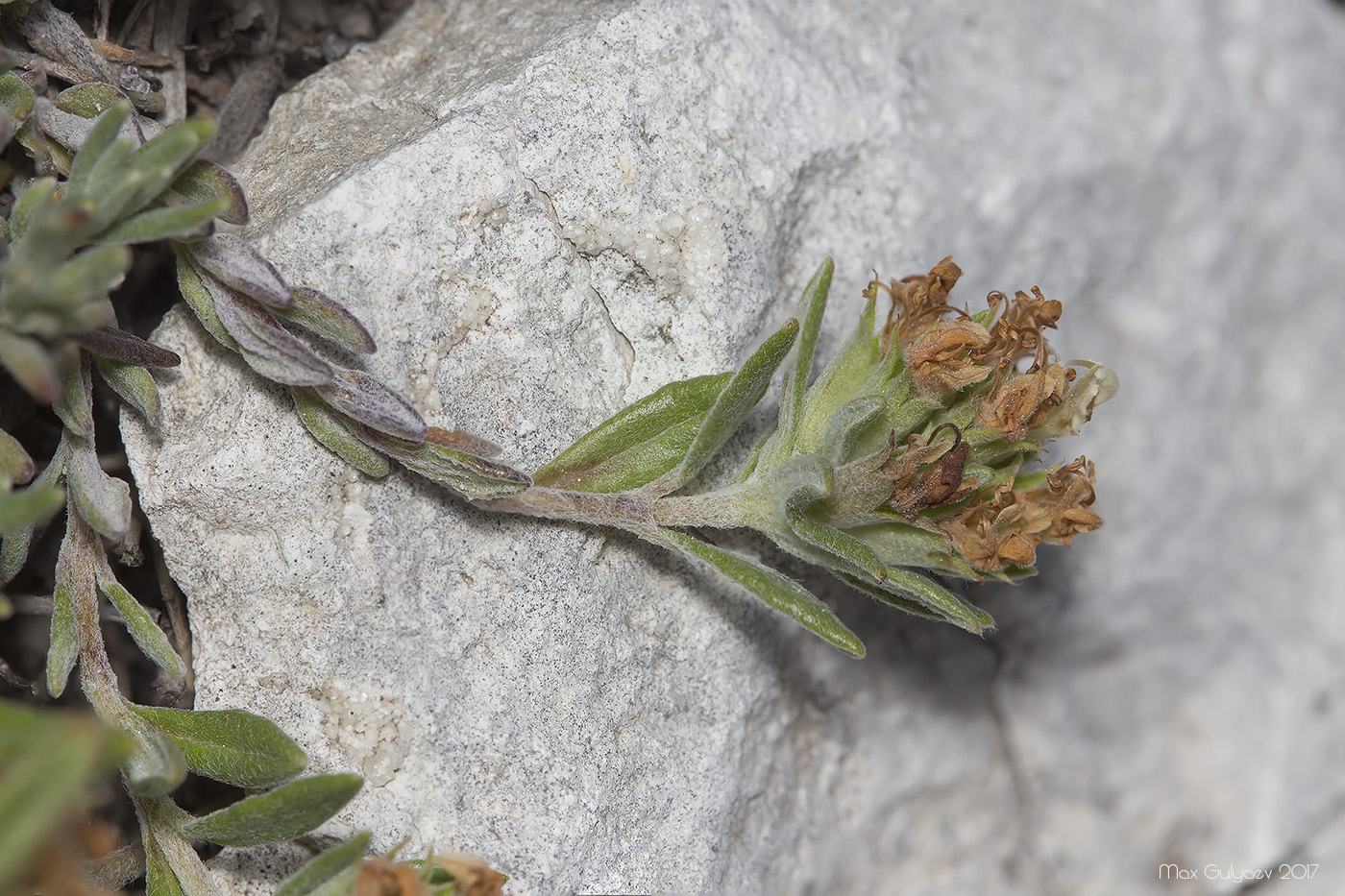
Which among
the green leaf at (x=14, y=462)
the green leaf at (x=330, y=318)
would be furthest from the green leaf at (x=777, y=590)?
the green leaf at (x=14, y=462)

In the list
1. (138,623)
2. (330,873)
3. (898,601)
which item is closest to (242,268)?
(138,623)

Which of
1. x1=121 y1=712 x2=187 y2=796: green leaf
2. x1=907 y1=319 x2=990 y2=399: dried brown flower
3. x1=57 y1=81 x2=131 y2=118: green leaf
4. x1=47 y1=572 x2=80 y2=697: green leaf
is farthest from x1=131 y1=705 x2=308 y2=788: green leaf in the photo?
x1=907 y1=319 x2=990 y2=399: dried brown flower

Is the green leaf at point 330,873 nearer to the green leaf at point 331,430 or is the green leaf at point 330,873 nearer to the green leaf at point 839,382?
the green leaf at point 331,430

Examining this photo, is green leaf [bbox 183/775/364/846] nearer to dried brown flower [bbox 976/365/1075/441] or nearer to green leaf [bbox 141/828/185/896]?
green leaf [bbox 141/828/185/896]

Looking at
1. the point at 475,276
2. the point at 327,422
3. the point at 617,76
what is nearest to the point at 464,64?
the point at 617,76

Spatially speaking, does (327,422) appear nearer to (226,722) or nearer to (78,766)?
(226,722)

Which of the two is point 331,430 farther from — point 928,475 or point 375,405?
point 928,475
